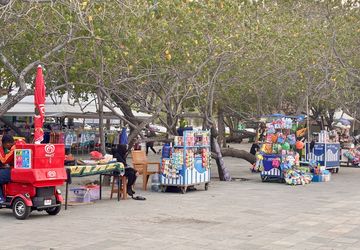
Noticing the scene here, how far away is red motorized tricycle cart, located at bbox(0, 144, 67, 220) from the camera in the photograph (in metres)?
10.5

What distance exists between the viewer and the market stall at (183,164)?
595 inches

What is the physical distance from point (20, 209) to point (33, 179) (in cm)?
68

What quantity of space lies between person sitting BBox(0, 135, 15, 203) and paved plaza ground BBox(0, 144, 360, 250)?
69 centimetres

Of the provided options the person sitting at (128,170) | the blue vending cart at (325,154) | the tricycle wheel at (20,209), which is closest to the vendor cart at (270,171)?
the blue vending cart at (325,154)

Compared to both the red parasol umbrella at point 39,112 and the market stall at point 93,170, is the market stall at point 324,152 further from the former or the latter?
the red parasol umbrella at point 39,112

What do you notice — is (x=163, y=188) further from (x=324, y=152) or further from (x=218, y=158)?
(x=324, y=152)

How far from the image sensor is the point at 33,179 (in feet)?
34.1

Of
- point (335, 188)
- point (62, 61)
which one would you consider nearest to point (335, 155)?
point (335, 188)

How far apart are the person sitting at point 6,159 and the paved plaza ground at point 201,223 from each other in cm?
69

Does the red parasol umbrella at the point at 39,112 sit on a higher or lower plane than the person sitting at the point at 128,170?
higher

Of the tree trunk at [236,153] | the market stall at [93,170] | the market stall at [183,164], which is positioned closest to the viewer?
the market stall at [93,170]

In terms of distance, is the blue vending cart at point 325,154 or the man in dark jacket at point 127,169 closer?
the man in dark jacket at point 127,169

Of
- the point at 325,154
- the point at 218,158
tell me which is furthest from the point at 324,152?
the point at 218,158

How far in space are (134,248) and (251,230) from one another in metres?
2.46
